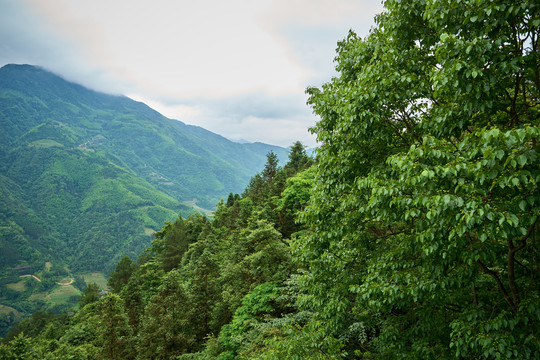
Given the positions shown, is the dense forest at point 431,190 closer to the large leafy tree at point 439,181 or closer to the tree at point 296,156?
the large leafy tree at point 439,181

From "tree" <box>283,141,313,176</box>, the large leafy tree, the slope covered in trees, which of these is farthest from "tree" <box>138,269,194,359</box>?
"tree" <box>283,141,313,176</box>

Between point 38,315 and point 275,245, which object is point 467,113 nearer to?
point 275,245

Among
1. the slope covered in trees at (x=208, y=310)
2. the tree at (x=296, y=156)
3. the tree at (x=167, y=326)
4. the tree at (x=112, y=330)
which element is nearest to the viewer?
the slope covered in trees at (x=208, y=310)

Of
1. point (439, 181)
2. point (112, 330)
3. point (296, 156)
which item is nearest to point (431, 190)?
point (439, 181)

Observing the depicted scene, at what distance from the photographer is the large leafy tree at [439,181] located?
372cm

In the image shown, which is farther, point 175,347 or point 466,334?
point 175,347

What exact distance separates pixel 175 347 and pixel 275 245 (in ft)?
40.8

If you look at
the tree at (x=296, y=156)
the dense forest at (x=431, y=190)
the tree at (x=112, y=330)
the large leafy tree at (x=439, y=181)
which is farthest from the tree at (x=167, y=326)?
the tree at (x=296, y=156)

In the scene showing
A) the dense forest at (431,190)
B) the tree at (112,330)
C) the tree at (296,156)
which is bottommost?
the tree at (112,330)

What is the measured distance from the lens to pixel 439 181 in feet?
13.0

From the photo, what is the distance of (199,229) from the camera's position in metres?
53.2

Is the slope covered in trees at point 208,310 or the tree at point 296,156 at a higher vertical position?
the tree at point 296,156

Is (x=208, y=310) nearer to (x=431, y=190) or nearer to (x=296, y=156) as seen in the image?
(x=431, y=190)

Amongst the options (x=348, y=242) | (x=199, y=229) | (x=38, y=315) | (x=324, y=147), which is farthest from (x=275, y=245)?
(x=38, y=315)
